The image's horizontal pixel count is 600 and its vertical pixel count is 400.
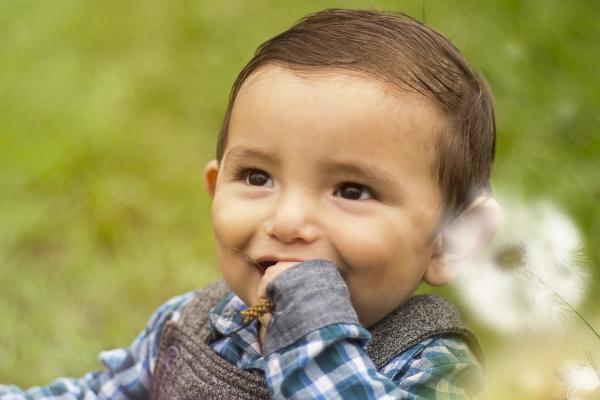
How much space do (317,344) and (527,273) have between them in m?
0.36

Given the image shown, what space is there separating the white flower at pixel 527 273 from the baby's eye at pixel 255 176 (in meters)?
0.36

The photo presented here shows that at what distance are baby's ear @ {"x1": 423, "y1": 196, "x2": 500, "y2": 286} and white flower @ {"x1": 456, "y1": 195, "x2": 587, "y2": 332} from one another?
16mm

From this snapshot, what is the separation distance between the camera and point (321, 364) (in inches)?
46.9

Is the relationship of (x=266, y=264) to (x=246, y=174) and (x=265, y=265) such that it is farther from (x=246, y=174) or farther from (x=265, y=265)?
(x=246, y=174)

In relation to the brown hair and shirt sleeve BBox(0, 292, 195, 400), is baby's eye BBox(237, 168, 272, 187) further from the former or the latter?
shirt sleeve BBox(0, 292, 195, 400)

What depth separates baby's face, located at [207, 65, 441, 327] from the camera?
126cm

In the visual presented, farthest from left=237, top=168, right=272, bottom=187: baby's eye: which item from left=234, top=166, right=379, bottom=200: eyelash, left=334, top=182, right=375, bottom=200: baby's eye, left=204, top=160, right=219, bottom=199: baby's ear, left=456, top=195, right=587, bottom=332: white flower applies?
left=456, top=195, right=587, bottom=332: white flower

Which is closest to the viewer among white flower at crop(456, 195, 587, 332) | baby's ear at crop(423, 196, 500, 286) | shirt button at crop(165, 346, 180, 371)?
white flower at crop(456, 195, 587, 332)

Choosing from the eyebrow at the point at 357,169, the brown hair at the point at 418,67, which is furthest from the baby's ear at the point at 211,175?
the eyebrow at the point at 357,169

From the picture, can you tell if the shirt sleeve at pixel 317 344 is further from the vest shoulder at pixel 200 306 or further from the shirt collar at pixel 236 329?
the vest shoulder at pixel 200 306

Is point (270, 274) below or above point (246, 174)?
below

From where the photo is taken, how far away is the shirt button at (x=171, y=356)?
1566 millimetres

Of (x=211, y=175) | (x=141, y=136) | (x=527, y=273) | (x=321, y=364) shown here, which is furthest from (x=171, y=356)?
(x=141, y=136)

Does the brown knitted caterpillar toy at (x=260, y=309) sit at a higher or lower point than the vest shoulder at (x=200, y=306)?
higher
